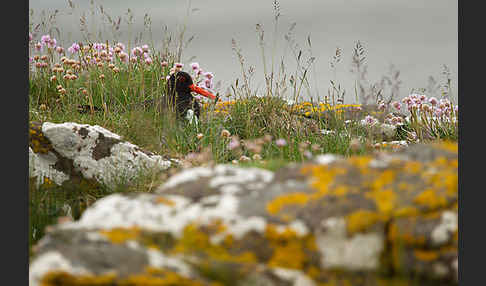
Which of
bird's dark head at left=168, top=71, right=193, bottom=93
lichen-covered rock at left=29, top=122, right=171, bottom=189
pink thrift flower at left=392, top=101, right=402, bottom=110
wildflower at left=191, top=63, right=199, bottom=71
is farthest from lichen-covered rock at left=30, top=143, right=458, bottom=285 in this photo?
wildflower at left=191, top=63, right=199, bottom=71

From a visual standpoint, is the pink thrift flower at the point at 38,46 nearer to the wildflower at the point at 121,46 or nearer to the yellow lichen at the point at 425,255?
the wildflower at the point at 121,46

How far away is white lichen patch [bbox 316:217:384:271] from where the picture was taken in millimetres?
2008

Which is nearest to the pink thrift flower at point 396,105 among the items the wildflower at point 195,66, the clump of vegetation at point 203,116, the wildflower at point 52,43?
the clump of vegetation at point 203,116

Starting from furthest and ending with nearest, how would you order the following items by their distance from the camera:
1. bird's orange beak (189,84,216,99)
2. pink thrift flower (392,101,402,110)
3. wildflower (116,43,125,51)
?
wildflower (116,43,125,51) → bird's orange beak (189,84,216,99) → pink thrift flower (392,101,402,110)

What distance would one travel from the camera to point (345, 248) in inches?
79.2

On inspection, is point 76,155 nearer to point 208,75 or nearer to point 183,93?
point 183,93

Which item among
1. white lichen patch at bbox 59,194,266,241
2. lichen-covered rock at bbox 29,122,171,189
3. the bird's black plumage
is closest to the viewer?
white lichen patch at bbox 59,194,266,241

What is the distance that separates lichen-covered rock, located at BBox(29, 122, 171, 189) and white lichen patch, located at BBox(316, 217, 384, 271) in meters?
3.56

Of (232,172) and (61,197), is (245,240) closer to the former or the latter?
(232,172)

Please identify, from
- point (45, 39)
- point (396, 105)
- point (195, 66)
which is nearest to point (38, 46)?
point (45, 39)

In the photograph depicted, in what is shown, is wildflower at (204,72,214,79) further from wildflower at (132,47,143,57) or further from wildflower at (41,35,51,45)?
wildflower at (41,35,51,45)

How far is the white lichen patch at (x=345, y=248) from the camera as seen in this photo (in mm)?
2008

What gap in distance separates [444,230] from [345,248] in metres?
0.44

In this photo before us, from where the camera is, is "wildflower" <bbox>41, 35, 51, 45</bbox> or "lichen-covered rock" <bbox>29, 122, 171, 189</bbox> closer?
"lichen-covered rock" <bbox>29, 122, 171, 189</bbox>
